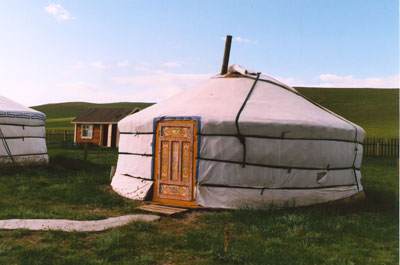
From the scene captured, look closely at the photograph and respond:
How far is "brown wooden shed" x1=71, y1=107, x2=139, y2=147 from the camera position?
68.0 feet

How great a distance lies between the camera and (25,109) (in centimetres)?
949

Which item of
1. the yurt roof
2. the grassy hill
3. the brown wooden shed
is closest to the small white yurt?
the yurt roof

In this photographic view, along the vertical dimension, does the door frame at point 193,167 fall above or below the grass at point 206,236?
above

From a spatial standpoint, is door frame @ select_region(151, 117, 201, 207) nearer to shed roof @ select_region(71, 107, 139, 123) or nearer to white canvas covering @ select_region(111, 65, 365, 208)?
white canvas covering @ select_region(111, 65, 365, 208)

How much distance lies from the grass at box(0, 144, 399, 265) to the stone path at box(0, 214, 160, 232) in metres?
0.14

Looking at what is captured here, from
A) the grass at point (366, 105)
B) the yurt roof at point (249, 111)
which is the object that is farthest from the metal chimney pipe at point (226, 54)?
the grass at point (366, 105)

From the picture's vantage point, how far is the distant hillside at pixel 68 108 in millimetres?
47719

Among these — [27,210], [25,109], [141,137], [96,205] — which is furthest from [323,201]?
[25,109]

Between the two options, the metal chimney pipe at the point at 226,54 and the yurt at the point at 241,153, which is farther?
the metal chimney pipe at the point at 226,54

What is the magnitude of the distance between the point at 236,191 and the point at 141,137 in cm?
177

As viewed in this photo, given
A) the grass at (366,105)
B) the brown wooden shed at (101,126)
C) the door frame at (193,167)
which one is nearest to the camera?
the door frame at (193,167)

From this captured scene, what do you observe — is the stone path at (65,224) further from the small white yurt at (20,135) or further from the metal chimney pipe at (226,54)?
the small white yurt at (20,135)

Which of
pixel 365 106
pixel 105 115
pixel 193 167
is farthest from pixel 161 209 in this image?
pixel 365 106

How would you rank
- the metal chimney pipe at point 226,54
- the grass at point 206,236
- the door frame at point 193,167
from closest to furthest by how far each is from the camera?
the grass at point 206,236, the door frame at point 193,167, the metal chimney pipe at point 226,54
